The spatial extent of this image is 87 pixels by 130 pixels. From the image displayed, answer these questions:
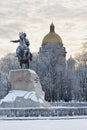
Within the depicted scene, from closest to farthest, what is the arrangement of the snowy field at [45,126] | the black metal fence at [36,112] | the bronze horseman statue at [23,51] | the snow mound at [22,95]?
the snowy field at [45,126], the black metal fence at [36,112], the snow mound at [22,95], the bronze horseman statue at [23,51]

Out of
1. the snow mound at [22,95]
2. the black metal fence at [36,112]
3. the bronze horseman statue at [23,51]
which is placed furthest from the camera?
the bronze horseman statue at [23,51]

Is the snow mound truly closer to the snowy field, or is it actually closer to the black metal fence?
the black metal fence

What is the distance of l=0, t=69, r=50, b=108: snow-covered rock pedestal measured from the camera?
2820 cm

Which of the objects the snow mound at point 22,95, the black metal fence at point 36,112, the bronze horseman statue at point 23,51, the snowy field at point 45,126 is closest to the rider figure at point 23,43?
the bronze horseman statue at point 23,51

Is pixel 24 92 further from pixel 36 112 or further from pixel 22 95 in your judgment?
pixel 36 112

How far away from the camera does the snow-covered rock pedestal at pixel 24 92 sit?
92.5ft

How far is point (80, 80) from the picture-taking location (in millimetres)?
63625

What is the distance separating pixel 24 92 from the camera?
95.5ft

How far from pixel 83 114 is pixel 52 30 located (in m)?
106

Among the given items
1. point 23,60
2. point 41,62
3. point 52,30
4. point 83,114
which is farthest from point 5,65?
point 52,30

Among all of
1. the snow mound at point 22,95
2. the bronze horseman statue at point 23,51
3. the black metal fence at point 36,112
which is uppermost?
the bronze horseman statue at point 23,51

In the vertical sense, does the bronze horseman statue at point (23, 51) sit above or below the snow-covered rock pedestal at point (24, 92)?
above

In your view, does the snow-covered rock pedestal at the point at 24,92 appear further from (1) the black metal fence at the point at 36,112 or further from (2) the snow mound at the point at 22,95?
(1) the black metal fence at the point at 36,112

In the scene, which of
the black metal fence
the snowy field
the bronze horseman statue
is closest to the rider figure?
the bronze horseman statue
